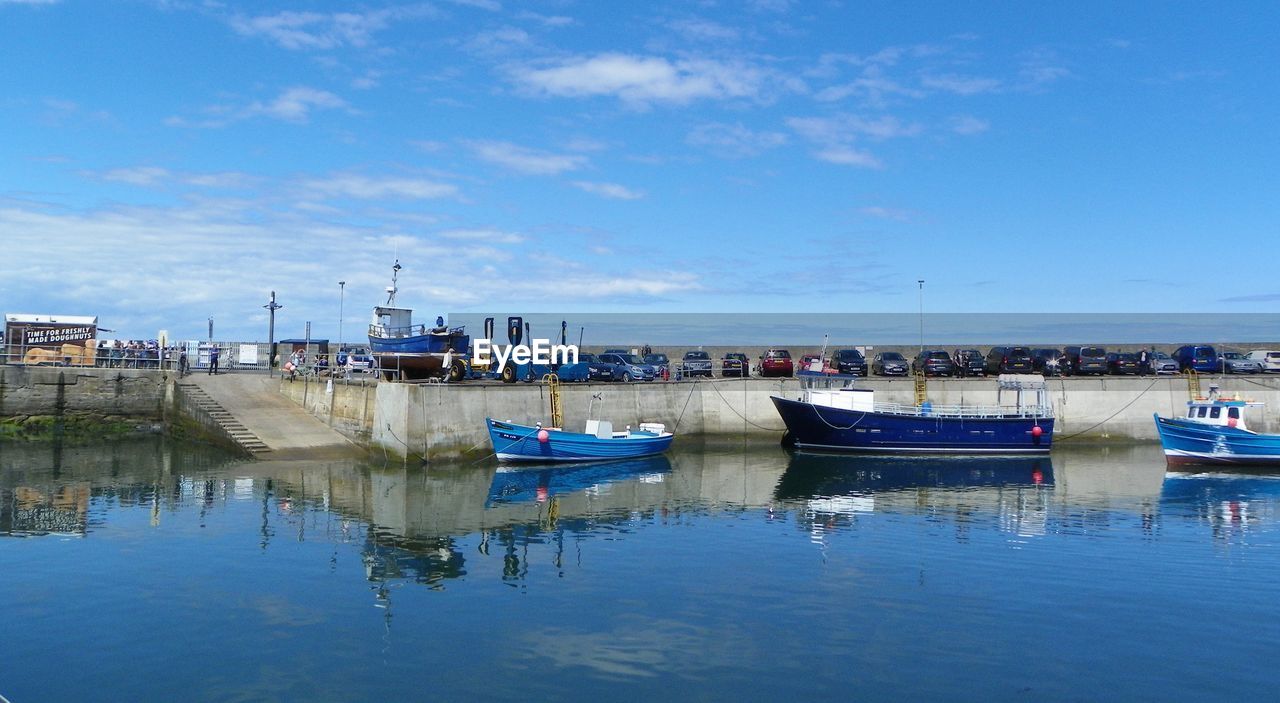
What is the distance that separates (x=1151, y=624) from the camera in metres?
17.0

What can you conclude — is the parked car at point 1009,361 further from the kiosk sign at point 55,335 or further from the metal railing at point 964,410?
the kiosk sign at point 55,335

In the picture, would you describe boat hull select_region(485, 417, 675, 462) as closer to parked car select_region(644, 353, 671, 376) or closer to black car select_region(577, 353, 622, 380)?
black car select_region(577, 353, 622, 380)

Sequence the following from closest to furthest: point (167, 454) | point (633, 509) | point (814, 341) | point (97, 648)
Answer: point (97, 648) < point (633, 509) < point (167, 454) < point (814, 341)

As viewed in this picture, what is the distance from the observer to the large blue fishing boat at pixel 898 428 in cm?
4431

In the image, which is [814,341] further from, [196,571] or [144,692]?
[144,692]

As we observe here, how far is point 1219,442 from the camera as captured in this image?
40.1 meters

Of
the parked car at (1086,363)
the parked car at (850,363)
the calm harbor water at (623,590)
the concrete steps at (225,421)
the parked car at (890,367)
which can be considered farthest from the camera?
the parked car at (1086,363)

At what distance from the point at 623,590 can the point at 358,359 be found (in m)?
34.0

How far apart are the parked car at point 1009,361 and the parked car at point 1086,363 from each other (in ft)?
7.34

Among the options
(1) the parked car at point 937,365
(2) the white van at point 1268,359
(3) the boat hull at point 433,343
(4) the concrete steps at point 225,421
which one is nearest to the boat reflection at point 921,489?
(1) the parked car at point 937,365

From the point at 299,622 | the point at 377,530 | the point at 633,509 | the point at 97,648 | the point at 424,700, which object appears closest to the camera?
the point at 424,700

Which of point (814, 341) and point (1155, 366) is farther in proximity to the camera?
point (814, 341)

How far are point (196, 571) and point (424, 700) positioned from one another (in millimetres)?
9899

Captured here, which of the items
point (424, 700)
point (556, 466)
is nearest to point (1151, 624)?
point (424, 700)
